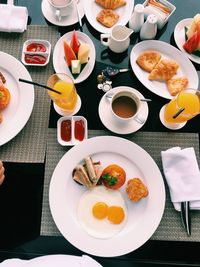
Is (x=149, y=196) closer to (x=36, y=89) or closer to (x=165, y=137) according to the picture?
(x=165, y=137)

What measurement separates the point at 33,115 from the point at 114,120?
1.03 feet

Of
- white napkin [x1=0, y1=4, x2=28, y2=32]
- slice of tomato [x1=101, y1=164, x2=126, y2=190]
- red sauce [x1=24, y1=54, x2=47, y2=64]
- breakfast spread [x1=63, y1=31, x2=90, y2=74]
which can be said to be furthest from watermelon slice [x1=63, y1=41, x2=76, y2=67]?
slice of tomato [x1=101, y1=164, x2=126, y2=190]

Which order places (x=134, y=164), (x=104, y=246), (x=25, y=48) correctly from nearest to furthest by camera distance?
(x=104, y=246) < (x=134, y=164) < (x=25, y=48)

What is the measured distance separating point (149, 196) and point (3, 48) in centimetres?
82

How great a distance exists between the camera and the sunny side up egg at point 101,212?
1.10m

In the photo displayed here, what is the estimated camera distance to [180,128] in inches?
48.5

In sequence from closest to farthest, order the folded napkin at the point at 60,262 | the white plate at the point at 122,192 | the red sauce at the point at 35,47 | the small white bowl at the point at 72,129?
the folded napkin at the point at 60,262, the white plate at the point at 122,192, the small white bowl at the point at 72,129, the red sauce at the point at 35,47

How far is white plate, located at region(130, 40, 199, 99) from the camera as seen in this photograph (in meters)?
1.24

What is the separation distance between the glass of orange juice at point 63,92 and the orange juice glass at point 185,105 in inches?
14.0

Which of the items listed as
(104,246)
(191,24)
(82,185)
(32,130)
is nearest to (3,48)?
(32,130)

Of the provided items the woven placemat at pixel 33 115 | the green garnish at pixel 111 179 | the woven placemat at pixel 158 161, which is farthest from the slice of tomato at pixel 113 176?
the woven placemat at pixel 33 115

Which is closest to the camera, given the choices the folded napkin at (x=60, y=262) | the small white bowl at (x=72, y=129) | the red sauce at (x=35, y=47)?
the folded napkin at (x=60, y=262)

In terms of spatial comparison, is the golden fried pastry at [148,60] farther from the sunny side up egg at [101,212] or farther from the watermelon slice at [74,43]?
the sunny side up egg at [101,212]

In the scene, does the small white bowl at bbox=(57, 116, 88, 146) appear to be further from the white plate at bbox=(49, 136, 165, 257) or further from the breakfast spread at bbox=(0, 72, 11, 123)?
the breakfast spread at bbox=(0, 72, 11, 123)
